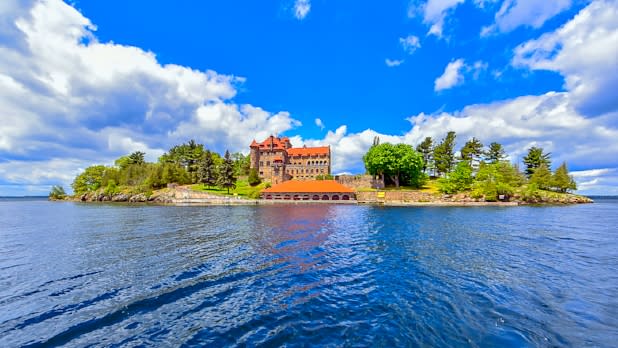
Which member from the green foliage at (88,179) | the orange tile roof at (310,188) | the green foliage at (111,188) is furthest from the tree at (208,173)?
the green foliage at (88,179)

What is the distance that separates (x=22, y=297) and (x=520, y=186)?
9432cm

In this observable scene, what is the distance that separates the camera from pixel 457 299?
9.37m

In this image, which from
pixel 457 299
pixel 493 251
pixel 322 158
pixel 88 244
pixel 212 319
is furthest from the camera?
pixel 322 158

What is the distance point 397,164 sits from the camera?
77.2m

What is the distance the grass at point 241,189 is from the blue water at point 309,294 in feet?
187

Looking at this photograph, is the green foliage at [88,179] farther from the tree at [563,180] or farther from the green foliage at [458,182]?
the tree at [563,180]

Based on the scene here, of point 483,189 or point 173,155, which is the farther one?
point 173,155

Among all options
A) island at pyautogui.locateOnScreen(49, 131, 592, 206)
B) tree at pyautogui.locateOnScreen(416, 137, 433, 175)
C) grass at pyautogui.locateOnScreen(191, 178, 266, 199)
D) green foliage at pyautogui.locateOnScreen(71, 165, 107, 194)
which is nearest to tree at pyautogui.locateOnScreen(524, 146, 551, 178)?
island at pyautogui.locateOnScreen(49, 131, 592, 206)

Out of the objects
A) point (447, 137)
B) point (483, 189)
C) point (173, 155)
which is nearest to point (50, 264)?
point (483, 189)

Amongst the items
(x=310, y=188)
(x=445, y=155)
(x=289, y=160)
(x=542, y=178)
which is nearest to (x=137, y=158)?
(x=289, y=160)

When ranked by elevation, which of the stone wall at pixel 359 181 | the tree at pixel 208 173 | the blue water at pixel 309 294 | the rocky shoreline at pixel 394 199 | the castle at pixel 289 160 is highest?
the castle at pixel 289 160

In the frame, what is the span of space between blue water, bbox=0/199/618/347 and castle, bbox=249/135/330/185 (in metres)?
78.7

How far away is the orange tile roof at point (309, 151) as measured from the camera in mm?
102438

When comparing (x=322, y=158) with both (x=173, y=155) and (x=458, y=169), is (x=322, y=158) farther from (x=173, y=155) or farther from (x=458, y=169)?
(x=173, y=155)
